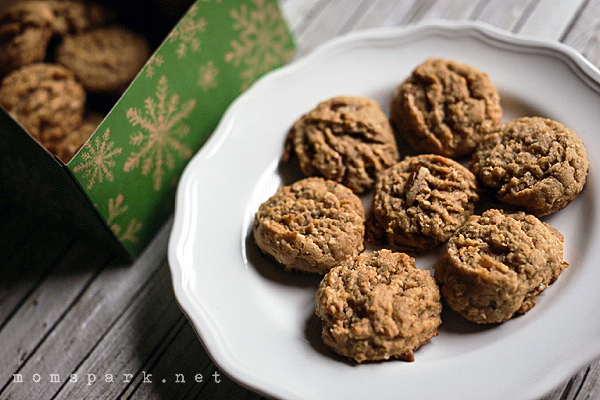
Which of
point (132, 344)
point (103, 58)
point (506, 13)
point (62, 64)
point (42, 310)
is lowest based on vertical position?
point (42, 310)

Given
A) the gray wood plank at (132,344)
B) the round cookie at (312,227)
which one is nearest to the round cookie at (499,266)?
the round cookie at (312,227)

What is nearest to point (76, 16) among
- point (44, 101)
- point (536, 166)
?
point (44, 101)

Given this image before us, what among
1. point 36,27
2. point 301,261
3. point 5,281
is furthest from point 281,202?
point 36,27

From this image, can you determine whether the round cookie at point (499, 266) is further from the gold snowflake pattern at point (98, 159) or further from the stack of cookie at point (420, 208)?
the gold snowflake pattern at point (98, 159)

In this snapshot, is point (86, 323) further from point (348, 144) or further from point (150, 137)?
point (348, 144)

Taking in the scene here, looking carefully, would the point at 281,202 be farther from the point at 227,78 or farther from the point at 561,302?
the point at 561,302
